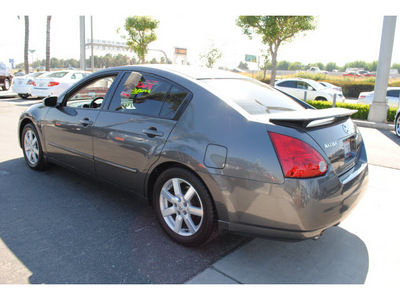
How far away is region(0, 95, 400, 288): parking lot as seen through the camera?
247cm

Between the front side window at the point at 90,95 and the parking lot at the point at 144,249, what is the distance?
1.15m

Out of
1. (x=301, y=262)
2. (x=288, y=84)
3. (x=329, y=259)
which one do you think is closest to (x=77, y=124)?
(x=301, y=262)

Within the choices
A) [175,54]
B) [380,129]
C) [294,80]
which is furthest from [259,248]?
[175,54]

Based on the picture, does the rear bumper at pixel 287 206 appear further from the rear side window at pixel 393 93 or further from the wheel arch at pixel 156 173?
the rear side window at pixel 393 93

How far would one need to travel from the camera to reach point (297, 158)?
2.32 metres

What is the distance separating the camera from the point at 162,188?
117 inches

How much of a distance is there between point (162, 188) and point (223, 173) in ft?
2.36

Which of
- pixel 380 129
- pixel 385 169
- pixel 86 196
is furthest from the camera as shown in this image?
pixel 380 129

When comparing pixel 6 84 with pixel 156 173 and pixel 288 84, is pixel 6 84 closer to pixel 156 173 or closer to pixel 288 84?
pixel 288 84

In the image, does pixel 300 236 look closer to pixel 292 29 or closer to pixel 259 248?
pixel 259 248

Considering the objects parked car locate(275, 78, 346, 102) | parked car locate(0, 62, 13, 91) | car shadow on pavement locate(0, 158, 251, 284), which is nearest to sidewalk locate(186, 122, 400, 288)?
car shadow on pavement locate(0, 158, 251, 284)

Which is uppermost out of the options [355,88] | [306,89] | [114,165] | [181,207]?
[355,88]

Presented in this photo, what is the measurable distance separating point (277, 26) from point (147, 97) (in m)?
18.8

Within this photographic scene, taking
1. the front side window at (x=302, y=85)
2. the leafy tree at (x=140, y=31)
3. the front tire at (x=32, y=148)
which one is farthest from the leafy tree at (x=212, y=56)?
the front tire at (x=32, y=148)
